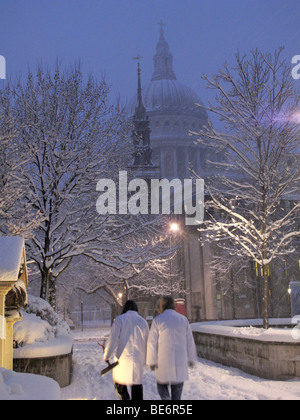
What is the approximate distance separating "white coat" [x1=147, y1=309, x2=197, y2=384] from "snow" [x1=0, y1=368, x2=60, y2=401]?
5.51 ft

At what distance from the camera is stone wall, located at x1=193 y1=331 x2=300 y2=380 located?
41.4ft

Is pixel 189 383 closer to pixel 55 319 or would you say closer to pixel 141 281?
pixel 55 319

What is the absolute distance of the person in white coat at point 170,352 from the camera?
23.3 ft

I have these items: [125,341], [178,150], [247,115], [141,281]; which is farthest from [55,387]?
[178,150]

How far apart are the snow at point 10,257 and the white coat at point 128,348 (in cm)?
203

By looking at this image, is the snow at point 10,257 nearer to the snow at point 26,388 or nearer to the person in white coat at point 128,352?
the person in white coat at point 128,352

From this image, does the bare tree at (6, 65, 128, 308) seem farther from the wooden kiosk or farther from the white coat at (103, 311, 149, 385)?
the white coat at (103, 311, 149, 385)

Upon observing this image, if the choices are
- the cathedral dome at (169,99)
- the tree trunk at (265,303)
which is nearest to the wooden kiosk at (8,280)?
the tree trunk at (265,303)

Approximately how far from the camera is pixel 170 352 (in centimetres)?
712

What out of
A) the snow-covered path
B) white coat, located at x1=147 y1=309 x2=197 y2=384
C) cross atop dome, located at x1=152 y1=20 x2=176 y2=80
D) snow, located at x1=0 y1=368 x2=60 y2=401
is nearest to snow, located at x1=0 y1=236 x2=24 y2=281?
white coat, located at x1=147 y1=309 x2=197 y2=384

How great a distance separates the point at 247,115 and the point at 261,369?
24.3 feet

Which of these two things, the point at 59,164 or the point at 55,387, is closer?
the point at 55,387

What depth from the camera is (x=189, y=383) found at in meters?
12.0

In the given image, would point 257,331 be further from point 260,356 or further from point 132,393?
point 132,393
